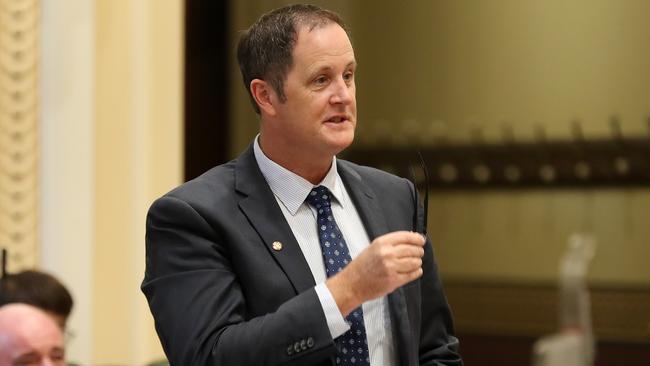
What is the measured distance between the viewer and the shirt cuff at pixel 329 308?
193 centimetres

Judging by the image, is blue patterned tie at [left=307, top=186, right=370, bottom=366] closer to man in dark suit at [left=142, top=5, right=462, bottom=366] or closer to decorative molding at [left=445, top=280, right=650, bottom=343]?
man in dark suit at [left=142, top=5, right=462, bottom=366]

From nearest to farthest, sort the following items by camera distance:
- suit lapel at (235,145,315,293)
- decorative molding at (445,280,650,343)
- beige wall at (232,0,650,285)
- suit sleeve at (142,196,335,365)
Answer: suit sleeve at (142,196,335,365), suit lapel at (235,145,315,293), decorative molding at (445,280,650,343), beige wall at (232,0,650,285)

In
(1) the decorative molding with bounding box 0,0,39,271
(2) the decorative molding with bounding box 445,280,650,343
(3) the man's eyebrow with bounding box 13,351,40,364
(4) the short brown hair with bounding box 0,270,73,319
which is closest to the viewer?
(3) the man's eyebrow with bounding box 13,351,40,364

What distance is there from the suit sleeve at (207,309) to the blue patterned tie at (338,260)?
0.43 ft

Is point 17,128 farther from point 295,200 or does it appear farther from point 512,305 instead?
point 512,305

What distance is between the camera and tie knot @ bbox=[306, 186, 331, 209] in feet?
7.23

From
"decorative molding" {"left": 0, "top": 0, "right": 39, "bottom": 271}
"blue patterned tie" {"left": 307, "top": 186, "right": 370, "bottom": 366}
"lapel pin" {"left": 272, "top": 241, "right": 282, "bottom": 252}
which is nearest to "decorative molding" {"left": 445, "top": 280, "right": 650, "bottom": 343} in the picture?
"decorative molding" {"left": 0, "top": 0, "right": 39, "bottom": 271}

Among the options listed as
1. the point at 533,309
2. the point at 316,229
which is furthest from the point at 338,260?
the point at 533,309

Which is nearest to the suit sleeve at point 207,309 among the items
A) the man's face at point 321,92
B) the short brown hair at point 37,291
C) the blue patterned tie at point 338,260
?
the blue patterned tie at point 338,260

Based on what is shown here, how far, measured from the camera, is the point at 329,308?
1929 millimetres

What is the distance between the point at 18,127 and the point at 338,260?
115 inches

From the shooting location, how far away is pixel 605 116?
22.2 ft

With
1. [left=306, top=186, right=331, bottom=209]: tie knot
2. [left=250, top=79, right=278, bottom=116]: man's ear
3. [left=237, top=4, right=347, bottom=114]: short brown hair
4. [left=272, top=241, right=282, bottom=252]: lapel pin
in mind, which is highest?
[left=237, top=4, right=347, bottom=114]: short brown hair

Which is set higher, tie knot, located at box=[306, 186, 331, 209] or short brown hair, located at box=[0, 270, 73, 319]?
tie knot, located at box=[306, 186, 331, 209]
